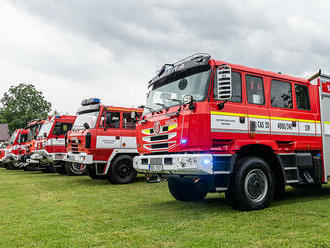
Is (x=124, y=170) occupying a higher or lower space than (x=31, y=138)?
lower

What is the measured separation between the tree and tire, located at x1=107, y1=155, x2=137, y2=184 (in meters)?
54.4

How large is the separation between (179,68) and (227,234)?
137 inches

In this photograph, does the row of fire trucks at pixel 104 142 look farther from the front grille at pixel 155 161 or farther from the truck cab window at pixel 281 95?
the truck cab window at pixel 281 95

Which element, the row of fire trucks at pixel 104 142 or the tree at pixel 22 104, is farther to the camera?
the tree at pixel 22 104

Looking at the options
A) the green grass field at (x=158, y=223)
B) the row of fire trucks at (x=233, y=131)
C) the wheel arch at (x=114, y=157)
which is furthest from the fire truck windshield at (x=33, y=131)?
the row of fire trucks at (x=233, y=131)

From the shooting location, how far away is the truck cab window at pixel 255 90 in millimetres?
6512

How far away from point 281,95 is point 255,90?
0.78 meters

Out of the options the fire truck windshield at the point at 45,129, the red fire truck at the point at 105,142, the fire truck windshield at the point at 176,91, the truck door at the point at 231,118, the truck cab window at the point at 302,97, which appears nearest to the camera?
the truck door at the point at 231,118

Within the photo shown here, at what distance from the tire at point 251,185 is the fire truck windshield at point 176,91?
4.90ft

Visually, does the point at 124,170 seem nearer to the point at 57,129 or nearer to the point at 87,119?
the point at 87,119

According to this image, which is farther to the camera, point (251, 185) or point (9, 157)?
point (9, 157)

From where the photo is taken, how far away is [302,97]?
24.5 ft

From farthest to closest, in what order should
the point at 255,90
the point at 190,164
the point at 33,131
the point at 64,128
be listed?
Answer: the point at 33,131 → the point at 64,128 → the point at 255,90 → the point at 190,164

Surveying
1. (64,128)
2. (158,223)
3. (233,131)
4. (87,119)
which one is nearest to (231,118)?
(233,131)
